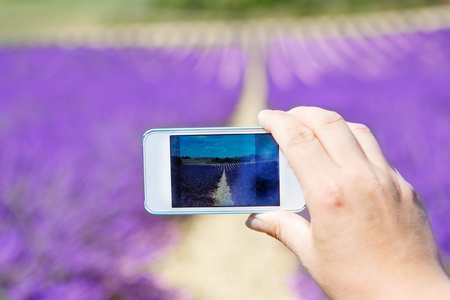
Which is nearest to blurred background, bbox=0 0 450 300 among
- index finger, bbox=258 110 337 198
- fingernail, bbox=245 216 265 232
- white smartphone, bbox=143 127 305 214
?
white smartphone, bbox=143 127 305 214

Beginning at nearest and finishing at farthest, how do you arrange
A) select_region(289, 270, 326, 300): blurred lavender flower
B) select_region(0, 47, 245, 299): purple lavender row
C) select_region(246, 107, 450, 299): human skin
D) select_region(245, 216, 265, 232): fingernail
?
select_region(246, 107, 450, 299): human skin → select_region(245, 216, 265, 232): fingernail → select_region(0, 47, 245, 299): purple lavender row → select_region(289, 270, 326, 300): blurred lavender flower

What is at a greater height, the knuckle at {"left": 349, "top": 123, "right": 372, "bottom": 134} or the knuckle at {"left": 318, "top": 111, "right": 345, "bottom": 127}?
the knuckle at {"left": 318, "top": 111, "right": 345, "bottom": 127}

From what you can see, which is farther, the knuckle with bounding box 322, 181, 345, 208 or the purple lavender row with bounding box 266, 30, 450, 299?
the purple lavender row with bounding box 266, 30, 450, 299

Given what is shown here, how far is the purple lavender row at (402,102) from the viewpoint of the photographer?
95.3 inches

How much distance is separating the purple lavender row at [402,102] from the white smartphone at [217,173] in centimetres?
123

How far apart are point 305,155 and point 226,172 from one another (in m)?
0.30

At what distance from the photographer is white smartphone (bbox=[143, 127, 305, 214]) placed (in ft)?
3.14

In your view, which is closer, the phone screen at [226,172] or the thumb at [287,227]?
the thumb at [287,227]

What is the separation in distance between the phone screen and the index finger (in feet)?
0.62

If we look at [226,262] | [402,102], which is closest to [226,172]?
[226,262]

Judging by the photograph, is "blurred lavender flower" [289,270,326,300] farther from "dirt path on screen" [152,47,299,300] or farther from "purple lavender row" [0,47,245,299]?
"purple lavender row" [0,47,245,299]

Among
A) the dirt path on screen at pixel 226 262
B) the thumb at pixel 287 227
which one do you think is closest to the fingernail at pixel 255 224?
the thumb at pixel 287 227

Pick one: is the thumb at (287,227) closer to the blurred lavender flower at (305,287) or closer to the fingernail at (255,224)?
the fingernail at (255,224)

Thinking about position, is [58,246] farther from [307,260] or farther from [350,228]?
[350,228]
